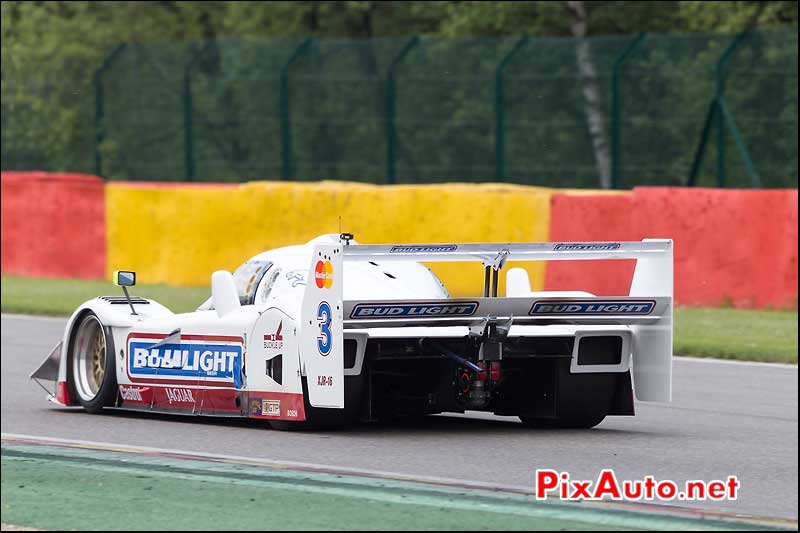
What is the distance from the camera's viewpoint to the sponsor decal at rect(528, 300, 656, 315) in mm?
10000

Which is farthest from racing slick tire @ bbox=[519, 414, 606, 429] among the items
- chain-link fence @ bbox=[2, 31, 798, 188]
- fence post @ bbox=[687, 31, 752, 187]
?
fence post @ bbox=[687, 31, 752, 187]

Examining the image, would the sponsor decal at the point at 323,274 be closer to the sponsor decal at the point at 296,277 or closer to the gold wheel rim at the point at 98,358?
the sponsor decal at the point at 296,277

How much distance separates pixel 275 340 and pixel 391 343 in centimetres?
73

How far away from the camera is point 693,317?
1852cm

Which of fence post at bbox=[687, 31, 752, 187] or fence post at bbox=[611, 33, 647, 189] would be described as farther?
fence post at bbox=[611, 33, 647, 189]

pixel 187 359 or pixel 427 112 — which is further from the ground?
pixel 427 112

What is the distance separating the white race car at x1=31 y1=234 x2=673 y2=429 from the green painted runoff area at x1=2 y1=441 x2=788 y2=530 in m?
1.13

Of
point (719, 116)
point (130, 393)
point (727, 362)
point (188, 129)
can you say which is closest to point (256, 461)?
point (130, 393)

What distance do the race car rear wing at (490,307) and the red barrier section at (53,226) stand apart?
14156mm

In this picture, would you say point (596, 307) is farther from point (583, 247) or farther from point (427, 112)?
point (427, 112)

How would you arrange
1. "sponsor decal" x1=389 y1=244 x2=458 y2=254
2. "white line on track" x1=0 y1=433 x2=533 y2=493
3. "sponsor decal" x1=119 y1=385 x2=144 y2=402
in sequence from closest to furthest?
"white line on track" x1=0 y1=433 x2=533 y2=493
"sponsor decal" x1=389 y1=244 x2=458 y2=254
"sponsor decal" x1=119 y1=385 x2=144 y2=402

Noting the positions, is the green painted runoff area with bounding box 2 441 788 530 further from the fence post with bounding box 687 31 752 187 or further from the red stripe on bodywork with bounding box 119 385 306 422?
the fence post with bounding box 687 31 752 187

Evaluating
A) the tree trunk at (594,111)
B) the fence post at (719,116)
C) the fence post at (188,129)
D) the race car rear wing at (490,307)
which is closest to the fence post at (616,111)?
the tree trunk at (594,111)

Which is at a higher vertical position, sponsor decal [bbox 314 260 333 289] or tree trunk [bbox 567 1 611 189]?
tree trunk [bbox 567 1 611 189]
